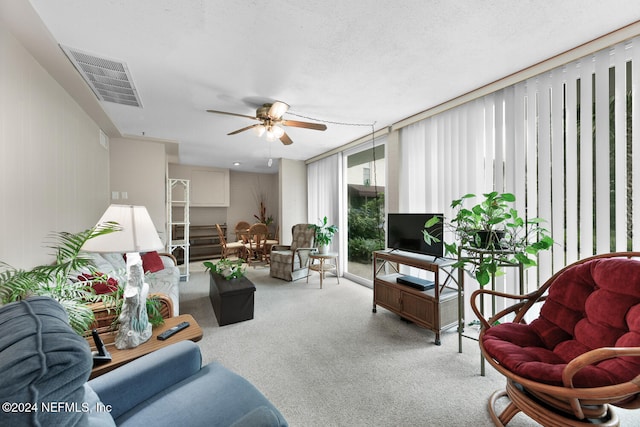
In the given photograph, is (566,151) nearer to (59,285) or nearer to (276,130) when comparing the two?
(276,130)

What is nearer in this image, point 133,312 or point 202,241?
point 133,312

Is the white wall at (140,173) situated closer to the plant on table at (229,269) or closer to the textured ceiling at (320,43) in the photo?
the textured ceiling at (320,43)

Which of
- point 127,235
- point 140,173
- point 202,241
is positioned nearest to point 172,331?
point 127,235

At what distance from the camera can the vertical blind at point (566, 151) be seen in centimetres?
179

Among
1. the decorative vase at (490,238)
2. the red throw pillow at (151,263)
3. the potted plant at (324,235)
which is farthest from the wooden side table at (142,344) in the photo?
the potted plant at (324,235)

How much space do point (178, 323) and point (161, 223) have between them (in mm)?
3533

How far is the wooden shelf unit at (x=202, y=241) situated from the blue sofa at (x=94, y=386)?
6.08 m

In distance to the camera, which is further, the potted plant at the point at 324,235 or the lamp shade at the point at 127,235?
the potted plant at the point at 324,235

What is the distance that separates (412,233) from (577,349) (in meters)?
1.70

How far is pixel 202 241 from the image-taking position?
695 centimetres

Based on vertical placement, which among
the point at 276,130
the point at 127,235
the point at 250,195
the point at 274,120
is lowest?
the point at 127,235

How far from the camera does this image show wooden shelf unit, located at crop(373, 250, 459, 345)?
7.98ft

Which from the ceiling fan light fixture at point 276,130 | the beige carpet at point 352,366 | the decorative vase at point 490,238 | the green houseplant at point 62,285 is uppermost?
the ceiling fan light fixture at point 276,130

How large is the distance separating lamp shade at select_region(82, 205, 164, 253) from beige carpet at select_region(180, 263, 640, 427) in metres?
1.27
